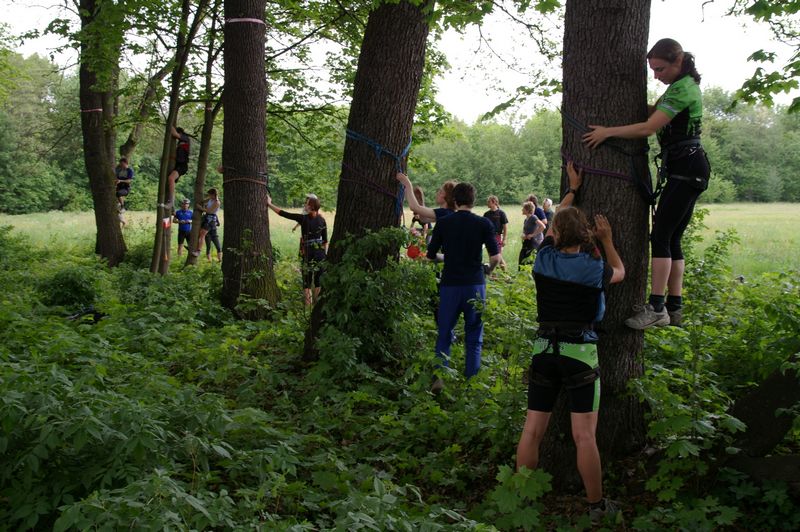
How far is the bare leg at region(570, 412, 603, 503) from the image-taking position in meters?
4.12

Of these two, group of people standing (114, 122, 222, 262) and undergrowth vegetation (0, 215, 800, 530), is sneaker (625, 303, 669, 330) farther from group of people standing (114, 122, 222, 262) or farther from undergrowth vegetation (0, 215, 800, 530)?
group of people standing (114, 122, 222, 262)

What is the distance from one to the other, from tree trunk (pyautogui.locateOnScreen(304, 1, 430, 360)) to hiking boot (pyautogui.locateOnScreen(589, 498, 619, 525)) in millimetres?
3677

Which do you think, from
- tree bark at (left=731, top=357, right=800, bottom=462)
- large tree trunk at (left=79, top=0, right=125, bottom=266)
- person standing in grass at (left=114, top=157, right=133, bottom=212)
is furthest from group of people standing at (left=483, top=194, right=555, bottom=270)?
person standing in grass at (left=114, top=157, right=133, bottom=212)

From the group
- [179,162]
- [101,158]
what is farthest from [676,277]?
[101,158]

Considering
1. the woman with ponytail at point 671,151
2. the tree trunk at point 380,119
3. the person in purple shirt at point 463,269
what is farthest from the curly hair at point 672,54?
the tree trunk at point 380,119

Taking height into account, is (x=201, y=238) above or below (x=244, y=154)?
below

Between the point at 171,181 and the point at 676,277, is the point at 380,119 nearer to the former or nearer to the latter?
the point at 676,277

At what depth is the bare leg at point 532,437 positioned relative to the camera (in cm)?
428

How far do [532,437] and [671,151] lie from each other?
7.35 ft

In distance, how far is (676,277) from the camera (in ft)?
16.9

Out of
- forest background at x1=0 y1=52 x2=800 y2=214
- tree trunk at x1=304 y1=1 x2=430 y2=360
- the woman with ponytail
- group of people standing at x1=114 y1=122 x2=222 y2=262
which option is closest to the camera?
the woman with ponytail

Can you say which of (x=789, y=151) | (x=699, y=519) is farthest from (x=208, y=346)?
(x=789, y=151)

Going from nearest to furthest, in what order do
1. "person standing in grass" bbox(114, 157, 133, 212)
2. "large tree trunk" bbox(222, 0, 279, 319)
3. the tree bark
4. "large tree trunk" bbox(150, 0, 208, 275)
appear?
the tree bark, "large tree trunk" bbox(222, 0, 279, 319), "large tree trunk" bbox(150, 0, 208, 275), "person standing in grass" bbox(114, 157, 133, 212)

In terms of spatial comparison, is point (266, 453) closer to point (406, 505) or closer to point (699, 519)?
point (406, 505)
